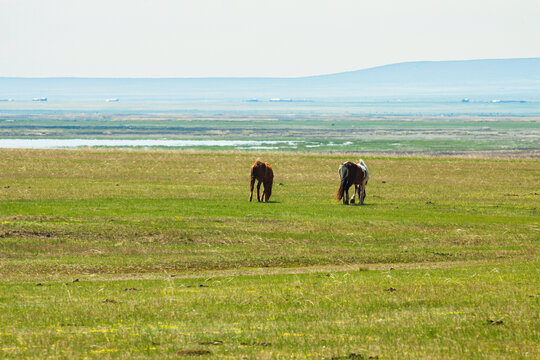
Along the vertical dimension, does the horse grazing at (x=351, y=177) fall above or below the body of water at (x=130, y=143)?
above

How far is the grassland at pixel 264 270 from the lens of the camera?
13023 mm

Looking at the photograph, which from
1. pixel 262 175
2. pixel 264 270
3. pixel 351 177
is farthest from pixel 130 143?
pixel 264 270

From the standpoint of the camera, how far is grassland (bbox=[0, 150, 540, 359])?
13023 mm

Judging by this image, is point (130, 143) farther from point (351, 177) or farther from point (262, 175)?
point (351, 177)

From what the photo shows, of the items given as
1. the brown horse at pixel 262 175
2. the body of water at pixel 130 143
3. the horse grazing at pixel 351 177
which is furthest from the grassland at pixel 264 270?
the body of water at pixel 130 143

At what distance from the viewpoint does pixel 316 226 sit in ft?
102

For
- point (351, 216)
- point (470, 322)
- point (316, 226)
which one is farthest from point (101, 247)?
point (470, 322)

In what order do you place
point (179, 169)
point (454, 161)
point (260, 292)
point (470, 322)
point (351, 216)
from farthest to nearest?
point (454, 161), point (179, 169), point (351, 216), point (260, 292), point (470, 322)

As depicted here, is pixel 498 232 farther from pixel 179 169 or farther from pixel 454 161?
pixel 454 161

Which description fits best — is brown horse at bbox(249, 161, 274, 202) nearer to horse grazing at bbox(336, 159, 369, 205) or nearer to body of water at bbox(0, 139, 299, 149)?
horse grazing at bbox(336, 159, 369, 205)

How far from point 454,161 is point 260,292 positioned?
59024 mm

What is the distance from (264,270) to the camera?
2320 cm

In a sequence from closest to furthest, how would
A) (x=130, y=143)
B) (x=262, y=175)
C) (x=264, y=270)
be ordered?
(x=264, y=270) < (x=262, y=175) < (x=130, y=143)

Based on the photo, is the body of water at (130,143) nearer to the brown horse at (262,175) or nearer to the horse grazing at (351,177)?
the brown horse at (262,175)
